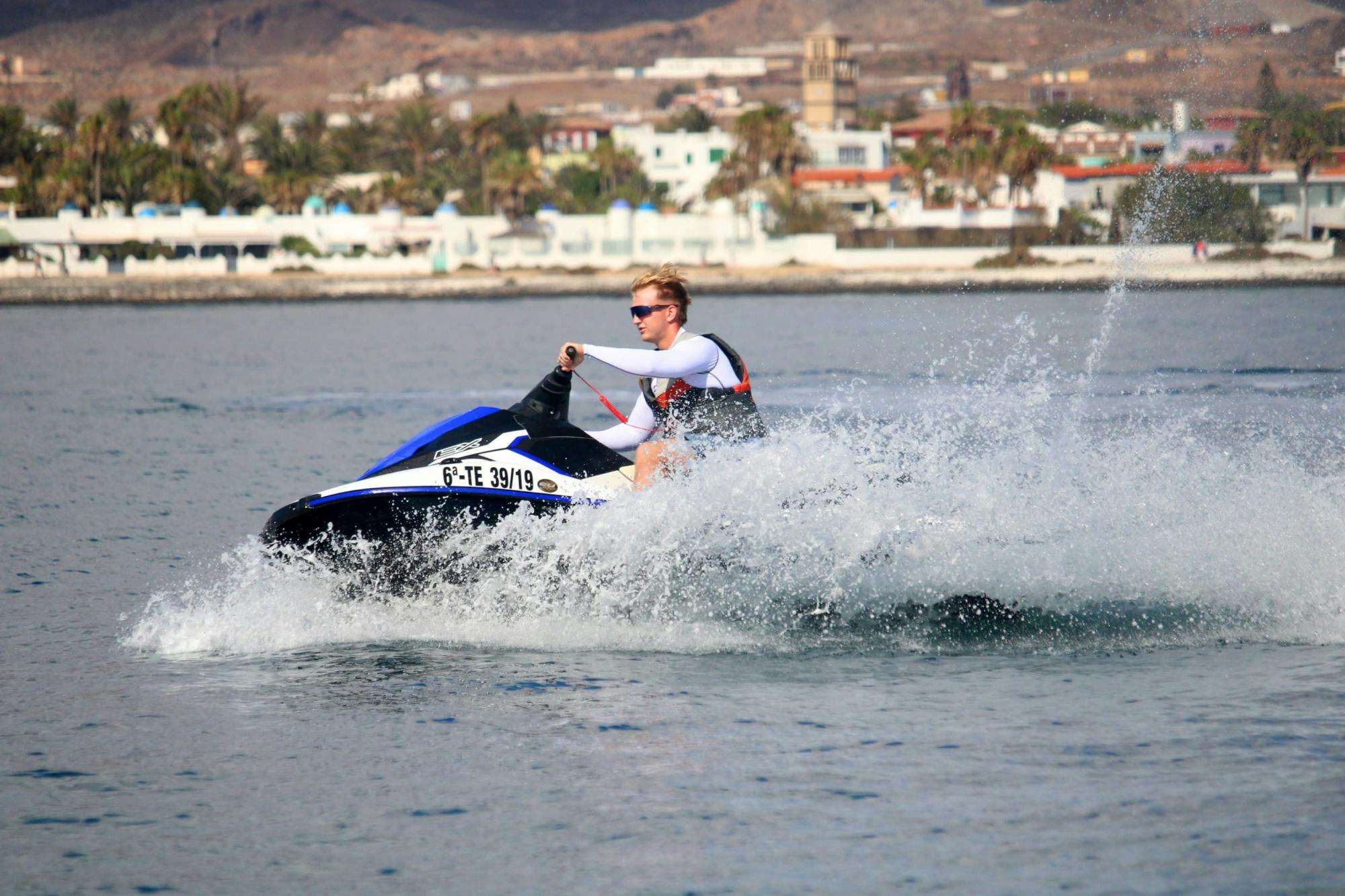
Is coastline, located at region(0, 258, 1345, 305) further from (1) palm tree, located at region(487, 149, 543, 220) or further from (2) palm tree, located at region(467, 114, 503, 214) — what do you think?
(2) palm tree, located at region(467, 114, 503, 214)

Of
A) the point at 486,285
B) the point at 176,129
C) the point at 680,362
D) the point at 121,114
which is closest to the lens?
the point at 680,362

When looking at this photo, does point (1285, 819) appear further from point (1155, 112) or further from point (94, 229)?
point (94, 229)

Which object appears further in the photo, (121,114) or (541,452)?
(121,114)

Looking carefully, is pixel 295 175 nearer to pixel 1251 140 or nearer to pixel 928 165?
pixel 928 165

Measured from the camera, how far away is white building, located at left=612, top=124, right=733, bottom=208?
120562mm

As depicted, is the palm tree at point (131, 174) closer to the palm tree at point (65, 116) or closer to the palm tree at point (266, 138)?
the palm tree at point (266, 138)

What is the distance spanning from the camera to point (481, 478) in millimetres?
8320

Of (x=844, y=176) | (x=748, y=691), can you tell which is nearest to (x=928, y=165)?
(x=844, y=176)

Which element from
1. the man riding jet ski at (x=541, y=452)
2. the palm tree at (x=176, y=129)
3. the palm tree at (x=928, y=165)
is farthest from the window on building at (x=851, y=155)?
the man riding jet ski at (x=541, y=452)

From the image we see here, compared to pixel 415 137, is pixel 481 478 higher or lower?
lower

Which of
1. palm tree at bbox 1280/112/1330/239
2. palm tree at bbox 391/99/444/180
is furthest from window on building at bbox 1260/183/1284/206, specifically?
palm tree at bbox 391/99/444/180

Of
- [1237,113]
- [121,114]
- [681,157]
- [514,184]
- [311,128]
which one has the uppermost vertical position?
[121,114]

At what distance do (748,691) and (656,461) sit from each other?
1273 millimetres

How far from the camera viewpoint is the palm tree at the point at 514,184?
319 feet
